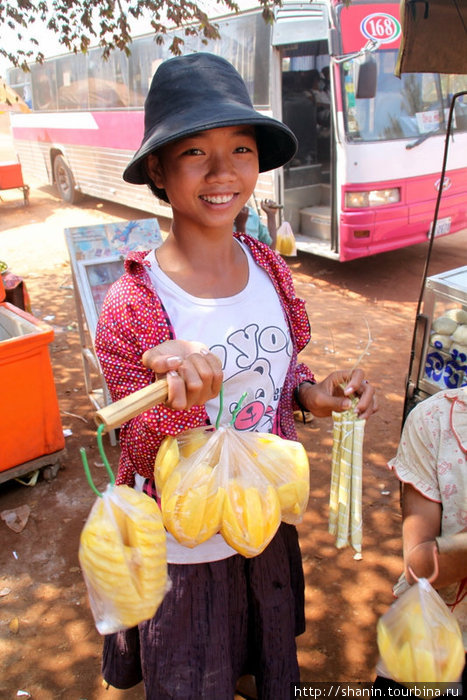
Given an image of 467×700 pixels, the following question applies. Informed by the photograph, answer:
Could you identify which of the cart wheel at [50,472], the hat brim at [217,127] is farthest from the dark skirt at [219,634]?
the cart wheel at [50,472]

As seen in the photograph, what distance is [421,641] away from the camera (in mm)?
1204

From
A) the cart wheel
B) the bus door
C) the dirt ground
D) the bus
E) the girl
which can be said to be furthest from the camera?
the bus door

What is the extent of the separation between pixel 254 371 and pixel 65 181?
13.2 meters

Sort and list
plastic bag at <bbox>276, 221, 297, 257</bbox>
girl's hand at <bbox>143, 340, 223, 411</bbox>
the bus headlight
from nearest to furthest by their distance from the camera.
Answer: girl's hand at <bbox>143, 340, 223, 411</bbox> < the bus headlight < plastic bag at <bbox>276, 221, 297, 257</bbox>

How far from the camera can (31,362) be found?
3.30 m

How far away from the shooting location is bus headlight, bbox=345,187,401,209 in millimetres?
6359

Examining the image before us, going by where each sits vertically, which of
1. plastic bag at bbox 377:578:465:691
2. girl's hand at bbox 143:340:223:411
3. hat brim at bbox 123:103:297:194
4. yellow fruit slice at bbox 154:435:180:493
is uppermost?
hat brim at bbox 123:103:297:194

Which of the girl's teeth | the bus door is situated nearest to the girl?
the girl's teeth

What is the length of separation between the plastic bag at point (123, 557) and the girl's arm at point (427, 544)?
69 centimetres

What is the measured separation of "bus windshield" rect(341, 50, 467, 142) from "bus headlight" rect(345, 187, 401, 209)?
584mm

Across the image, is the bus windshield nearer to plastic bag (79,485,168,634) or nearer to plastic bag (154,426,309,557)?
plastic bag (154,426,309,557)

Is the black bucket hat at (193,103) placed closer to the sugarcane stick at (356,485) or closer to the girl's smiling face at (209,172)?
the girl's smiling face at (209,172)

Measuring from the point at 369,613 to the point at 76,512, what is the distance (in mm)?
1782

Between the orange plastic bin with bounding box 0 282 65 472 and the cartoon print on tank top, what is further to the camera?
the orange plastic bin with bounding box 0 282 65 472
